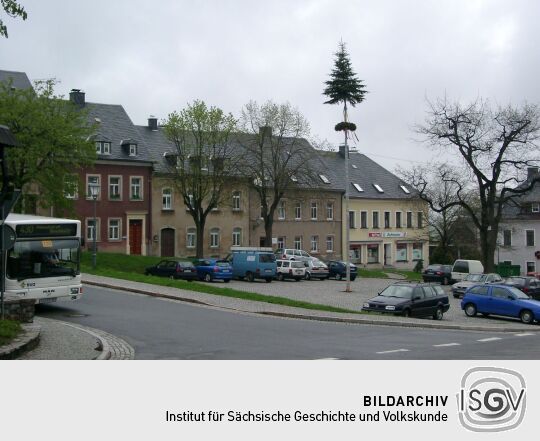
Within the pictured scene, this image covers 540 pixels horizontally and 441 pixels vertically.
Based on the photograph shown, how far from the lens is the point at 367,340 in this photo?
19.0m

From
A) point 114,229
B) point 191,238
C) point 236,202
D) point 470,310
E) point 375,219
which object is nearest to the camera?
point 470,310

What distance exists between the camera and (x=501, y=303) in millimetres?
30859

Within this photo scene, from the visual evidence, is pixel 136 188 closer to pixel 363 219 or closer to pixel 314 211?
pixel 314 211

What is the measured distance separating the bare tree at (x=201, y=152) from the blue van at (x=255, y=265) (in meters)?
9.14

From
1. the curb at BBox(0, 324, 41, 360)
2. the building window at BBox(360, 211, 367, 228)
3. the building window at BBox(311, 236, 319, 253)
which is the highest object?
the building window at BBox(360, 211, 367, 228)

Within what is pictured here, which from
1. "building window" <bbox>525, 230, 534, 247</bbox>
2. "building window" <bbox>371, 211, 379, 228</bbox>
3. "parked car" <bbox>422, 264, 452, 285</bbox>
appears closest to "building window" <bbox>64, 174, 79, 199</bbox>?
"parked car" <bbox>422, 264, 452, 285</bbox>

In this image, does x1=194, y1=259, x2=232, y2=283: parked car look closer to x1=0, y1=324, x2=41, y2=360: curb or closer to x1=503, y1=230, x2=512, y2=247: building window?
x1=0, y1=324, x2=41, y2=360: curb

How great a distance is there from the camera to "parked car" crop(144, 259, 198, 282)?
1668 inches

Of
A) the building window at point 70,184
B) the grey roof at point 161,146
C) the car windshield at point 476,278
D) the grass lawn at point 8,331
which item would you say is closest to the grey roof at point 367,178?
the grey roof at point 161,146

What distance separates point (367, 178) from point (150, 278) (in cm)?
4633

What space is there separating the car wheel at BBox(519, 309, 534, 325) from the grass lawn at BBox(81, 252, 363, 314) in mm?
7508

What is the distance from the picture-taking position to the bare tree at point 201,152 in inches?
2141

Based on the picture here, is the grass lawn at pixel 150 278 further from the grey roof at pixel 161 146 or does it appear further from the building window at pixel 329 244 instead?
the building window at pixel 329 244

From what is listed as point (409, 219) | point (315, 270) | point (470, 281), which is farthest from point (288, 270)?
point (409, 219)
